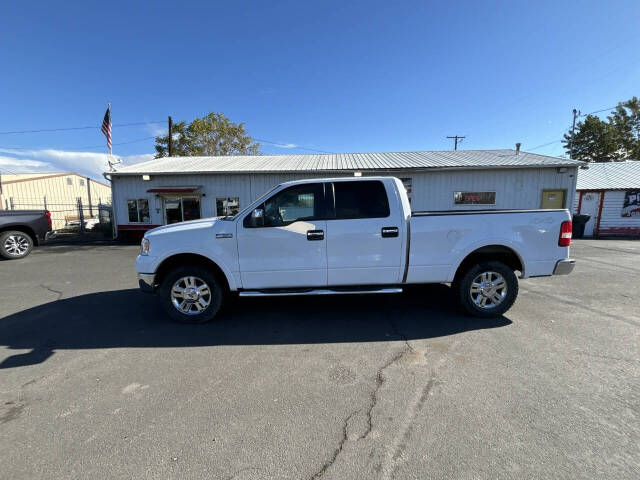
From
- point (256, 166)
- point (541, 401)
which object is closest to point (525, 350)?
point (541, 401)

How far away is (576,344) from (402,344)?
2051 mm

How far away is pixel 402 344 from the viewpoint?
3555 mm

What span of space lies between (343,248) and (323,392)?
1.91 metres

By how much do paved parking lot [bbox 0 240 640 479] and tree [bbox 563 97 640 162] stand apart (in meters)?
38.3

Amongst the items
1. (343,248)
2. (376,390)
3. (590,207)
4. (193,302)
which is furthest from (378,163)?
(376,390)

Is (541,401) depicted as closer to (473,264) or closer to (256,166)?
(473,264)

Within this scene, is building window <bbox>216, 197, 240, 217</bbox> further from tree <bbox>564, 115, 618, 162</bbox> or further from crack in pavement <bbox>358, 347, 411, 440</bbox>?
tree <bbox>564, 115, 618, 162</bbox>

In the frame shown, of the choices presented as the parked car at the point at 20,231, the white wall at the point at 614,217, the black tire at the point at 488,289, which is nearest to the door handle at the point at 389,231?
the black tire at the point at 488,289

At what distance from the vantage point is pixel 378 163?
14516 mm

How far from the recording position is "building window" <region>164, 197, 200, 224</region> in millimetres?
14039

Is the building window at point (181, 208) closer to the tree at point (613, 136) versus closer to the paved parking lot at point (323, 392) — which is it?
the paved parking lot at point (323, 392)

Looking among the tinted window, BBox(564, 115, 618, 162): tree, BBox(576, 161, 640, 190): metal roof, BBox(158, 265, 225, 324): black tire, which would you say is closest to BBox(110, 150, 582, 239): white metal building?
BBox(576, 161, 640, 190): metal roof

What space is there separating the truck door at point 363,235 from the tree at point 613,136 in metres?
39.9

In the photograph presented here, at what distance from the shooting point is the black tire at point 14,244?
9.13m
